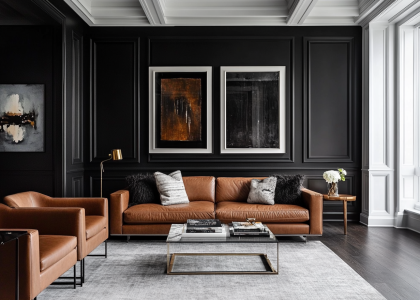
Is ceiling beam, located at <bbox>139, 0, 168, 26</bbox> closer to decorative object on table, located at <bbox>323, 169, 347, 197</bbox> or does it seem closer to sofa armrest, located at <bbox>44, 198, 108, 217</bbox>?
sofa armrest, located at <bbox>44, 198, 108, 217</bbox>

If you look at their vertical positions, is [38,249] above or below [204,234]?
above

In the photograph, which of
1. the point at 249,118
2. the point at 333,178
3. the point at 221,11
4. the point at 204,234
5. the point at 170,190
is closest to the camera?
the point at 204,234

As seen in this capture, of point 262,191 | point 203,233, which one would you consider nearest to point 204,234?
point 203,233

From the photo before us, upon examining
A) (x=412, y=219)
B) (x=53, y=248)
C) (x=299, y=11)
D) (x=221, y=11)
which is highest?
(x=221, y=11)

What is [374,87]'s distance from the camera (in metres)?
5.36

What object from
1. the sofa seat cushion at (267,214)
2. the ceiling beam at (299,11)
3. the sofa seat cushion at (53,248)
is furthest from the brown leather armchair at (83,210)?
the ceiling beam at (299,11)

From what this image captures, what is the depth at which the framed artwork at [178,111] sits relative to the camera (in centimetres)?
550

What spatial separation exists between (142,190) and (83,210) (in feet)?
5.59

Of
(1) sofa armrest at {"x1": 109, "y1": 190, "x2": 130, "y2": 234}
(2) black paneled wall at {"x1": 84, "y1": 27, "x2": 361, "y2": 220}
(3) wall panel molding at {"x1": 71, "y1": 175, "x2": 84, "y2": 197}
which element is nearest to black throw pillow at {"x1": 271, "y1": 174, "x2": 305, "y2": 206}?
(2) black paneled wall at {"x1": 84, "y1": 27, "x2": 361, "y2": 220}

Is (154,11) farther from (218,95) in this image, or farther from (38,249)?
(38,249)

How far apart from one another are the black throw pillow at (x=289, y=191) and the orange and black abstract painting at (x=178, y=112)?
1.49 metres

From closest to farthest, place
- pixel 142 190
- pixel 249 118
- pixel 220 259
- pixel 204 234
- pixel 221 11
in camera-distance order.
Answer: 1. pixel 204 234
2. pixel 220 259
3. pixel 142 190
4. pixel 221 11
5. pixel 249 118

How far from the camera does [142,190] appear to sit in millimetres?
4754

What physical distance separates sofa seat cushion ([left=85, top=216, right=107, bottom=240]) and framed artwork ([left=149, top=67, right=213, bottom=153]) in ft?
6.52
